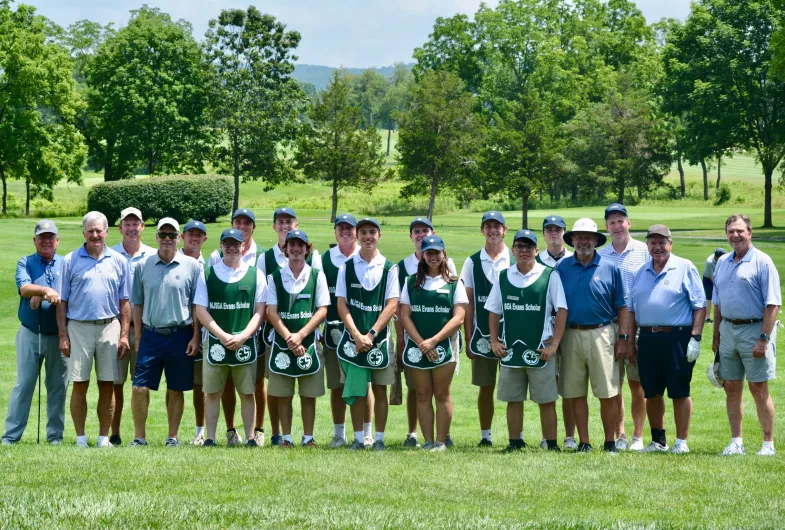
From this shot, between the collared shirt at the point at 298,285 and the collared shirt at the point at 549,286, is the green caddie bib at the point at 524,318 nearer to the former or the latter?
the collared shirt at the point at 549,286

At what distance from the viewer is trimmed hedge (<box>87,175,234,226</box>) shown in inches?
1619

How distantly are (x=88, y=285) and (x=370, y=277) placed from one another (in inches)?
97.3

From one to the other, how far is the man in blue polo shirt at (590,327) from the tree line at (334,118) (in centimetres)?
3771

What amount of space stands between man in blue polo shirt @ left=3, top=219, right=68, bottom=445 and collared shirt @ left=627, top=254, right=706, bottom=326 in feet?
17.0

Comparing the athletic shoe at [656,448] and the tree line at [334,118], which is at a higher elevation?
the tree line at [334,118]

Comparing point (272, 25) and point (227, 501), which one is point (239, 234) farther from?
point (272, 25)

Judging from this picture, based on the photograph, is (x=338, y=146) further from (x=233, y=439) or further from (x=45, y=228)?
(x=233, y=439)

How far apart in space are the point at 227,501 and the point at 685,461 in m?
3.73

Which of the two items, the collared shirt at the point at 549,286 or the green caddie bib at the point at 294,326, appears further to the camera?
the green caddie bib at the point at 294,326

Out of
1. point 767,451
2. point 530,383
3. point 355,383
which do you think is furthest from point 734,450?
point 355,383

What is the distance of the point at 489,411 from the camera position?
9.27 meters

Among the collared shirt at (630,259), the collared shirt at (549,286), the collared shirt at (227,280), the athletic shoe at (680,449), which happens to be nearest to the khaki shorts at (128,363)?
the collared shirt at (227,280)

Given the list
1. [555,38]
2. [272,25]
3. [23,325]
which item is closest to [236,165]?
[272,25]

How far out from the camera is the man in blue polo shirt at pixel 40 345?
8836mm
